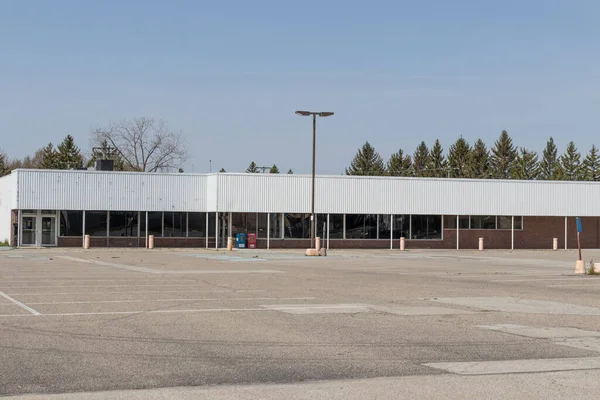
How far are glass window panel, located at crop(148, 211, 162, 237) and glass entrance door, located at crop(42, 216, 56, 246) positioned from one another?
21.4 ft

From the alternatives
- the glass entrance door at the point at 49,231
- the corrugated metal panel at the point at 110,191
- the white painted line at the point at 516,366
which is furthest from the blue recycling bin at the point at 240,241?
the white painted line at the point at 516,366

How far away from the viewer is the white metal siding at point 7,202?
189 ft

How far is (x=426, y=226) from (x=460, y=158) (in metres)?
79.4

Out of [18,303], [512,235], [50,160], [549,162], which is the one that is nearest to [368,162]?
[549,162]

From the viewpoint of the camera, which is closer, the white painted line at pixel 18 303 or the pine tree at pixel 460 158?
the white painted line at pixel 18 303

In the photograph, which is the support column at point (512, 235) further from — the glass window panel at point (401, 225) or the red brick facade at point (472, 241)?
the glass window panel at point (401, 225)

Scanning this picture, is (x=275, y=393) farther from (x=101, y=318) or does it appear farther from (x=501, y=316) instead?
(x=501, y=316)

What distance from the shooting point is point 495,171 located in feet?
463

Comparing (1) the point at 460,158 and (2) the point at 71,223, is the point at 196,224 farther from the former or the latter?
(1) the point at 460,158

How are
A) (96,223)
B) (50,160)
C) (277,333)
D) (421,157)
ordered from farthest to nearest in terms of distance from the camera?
(421,157) < (50,160) < (96,223) < (277,333)

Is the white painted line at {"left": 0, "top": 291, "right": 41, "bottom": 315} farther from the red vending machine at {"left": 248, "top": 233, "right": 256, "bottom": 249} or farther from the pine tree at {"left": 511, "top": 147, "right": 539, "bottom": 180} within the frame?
the pine tree at {"left": 511, "top": 147, "right": 539, "bottom": 180}

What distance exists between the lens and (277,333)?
12.7 m

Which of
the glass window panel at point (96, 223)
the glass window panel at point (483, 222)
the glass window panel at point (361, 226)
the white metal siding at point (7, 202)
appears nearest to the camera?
the white metal siding at point (7, 202)

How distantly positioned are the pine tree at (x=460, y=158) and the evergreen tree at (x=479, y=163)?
846mm
